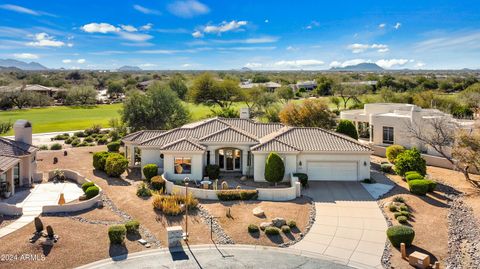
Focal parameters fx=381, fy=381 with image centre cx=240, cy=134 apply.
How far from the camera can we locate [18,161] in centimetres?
2856

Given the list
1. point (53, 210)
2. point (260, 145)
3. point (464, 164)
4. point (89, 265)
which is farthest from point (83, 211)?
point (464, 164)

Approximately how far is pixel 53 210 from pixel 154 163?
1099cm

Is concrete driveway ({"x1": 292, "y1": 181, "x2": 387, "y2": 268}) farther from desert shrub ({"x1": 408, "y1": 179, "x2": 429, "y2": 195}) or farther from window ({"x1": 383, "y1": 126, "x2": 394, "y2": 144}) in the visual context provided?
window ({"x1": 383, "y1": 126, "x2": 394, "y2": 144})

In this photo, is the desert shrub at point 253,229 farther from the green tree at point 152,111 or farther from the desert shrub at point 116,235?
the green tree at point 152,111

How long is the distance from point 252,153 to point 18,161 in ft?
59.3

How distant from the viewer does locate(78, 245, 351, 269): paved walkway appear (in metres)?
18.3

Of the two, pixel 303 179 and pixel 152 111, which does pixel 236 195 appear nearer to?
pixel 303 179

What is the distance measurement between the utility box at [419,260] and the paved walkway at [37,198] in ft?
69.7

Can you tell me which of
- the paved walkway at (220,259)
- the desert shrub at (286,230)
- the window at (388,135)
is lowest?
the paved walkway at (220,259)

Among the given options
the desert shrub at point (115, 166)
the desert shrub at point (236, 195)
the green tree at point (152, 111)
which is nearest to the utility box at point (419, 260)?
the desert shrub at point (236, 195)

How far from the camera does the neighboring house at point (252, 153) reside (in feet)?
104

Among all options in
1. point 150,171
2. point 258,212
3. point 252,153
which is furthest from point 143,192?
point 252,153

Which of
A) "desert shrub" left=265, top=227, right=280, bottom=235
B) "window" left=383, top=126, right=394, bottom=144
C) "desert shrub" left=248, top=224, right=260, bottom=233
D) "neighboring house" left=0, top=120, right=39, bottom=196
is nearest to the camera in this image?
"desert shrub" left=265, top=227, right=280, bottom=235

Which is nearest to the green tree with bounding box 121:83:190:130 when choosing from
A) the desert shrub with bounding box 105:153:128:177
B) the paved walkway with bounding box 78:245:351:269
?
the desert shrub with bounding box 105:153:128:177
